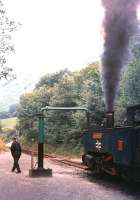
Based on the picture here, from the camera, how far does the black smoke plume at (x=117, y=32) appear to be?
24.5 metres

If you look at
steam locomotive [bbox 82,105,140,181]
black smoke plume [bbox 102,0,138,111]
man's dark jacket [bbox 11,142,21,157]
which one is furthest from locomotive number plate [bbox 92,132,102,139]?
man's dark jacket [bbox 11,142,21,157]

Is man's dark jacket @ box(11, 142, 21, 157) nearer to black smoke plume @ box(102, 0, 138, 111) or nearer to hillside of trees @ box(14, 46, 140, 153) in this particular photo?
hillside of trees @ box(14, 46, 140, 153)

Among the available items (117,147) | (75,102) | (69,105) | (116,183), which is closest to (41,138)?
(116,183)

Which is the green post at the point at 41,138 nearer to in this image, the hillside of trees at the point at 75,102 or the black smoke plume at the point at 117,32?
the hillside of trees at the point at 75,102

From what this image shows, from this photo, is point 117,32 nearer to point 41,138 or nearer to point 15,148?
point 41,138

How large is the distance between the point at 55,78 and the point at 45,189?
77.1 meters

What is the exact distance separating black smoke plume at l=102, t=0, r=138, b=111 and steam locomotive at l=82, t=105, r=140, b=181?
3.81 m

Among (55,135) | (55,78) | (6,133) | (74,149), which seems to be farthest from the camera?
(6,133)

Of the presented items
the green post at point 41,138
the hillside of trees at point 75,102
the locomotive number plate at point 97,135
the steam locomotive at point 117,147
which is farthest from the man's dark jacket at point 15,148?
the locomotive number plate at point 97,135

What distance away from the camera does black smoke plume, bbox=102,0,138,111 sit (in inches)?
965

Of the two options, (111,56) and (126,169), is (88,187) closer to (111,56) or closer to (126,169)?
(126,169)

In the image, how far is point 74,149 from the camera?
49.7m

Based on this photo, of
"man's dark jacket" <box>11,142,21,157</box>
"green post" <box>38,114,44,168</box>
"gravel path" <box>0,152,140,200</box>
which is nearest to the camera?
"gravel path" <box>0,152,140,200</box>

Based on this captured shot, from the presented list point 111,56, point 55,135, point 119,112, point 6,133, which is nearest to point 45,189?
point 111,56
